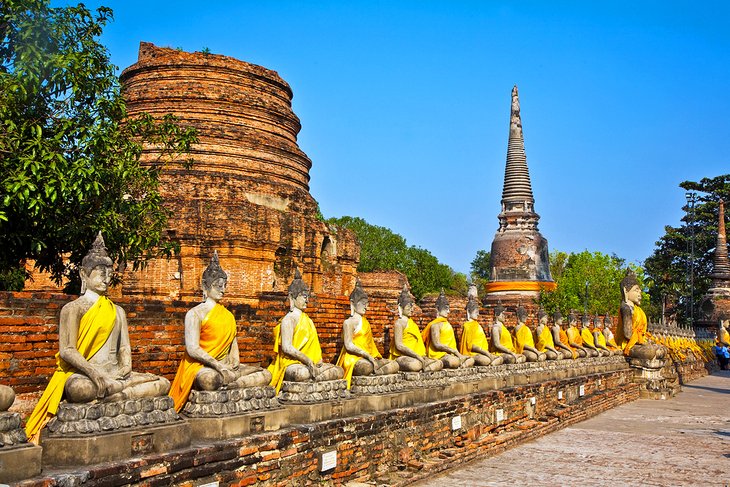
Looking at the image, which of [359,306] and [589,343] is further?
[589,343]

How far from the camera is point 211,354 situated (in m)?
6.00

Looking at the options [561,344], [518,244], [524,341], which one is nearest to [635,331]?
[561,344]

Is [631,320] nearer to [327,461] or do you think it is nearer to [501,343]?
[501,343]

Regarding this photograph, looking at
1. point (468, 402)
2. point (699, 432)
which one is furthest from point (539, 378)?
point (468, 402)

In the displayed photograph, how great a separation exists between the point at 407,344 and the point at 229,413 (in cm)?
359

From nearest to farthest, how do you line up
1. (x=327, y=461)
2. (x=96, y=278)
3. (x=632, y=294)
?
(x=96, y=278)
(x=327, y=461)
(x=632, y=294)

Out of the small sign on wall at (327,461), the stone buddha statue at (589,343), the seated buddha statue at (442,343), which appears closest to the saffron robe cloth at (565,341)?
the stone buddha statue at (589,343)

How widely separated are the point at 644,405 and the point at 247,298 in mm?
8604

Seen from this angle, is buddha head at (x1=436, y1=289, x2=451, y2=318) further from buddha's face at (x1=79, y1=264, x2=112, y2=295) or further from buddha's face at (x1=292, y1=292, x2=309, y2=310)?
buddha's face at (x1=79, y1=264, x2=112, y2=295)

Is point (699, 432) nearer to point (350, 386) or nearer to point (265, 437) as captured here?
point (350, 386)

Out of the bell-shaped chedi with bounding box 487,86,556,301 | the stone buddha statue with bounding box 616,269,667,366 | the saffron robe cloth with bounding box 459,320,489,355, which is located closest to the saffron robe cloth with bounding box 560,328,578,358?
the stone buddha statue with bounding box 616,269,667,366

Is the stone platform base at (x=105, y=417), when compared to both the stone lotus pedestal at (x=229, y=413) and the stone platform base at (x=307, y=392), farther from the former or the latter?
the stone platform base at (x=307, y=392)

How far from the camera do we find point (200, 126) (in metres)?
18.5

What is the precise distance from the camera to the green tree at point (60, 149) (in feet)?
29.1
